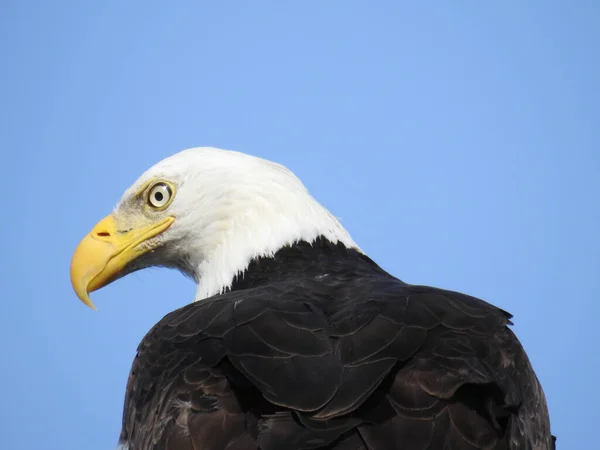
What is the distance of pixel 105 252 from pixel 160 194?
1.99ft

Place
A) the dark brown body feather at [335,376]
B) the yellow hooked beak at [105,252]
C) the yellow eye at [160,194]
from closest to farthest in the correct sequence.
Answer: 1. the dark brown body feather at [335,376]
2. the yellow hooked beak at [105,252]
3. the yellow eye at [160,194]

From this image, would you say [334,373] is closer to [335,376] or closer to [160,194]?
[335,376]

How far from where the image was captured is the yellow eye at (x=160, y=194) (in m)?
8.09

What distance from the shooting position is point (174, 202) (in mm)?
8062

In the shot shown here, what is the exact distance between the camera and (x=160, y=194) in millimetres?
8117

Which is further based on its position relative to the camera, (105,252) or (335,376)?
(105,252)

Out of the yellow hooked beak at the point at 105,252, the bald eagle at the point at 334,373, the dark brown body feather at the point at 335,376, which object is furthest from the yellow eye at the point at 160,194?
the dark brown body feather at the point at 335,376

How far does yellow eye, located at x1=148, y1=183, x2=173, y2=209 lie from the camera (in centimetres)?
809

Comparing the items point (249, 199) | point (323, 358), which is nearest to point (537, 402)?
point (323, 358)

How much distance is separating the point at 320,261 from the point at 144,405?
2.04 meters

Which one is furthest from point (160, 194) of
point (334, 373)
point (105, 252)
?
point (334, 373)

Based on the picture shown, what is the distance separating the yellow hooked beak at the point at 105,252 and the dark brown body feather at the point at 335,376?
1.98m

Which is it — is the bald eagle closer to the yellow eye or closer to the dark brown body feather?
the dark brown body feather

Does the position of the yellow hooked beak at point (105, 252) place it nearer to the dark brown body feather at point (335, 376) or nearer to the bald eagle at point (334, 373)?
the bald eagle at point (334, 373)
